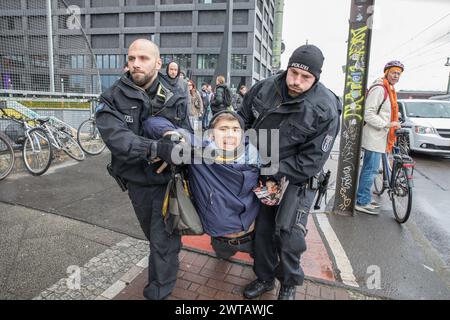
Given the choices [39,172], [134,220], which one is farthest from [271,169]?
[39,172]

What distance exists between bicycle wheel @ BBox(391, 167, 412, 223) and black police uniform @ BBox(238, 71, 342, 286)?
2.24 meters

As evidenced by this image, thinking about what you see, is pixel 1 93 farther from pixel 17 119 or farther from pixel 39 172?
pixel 39 172

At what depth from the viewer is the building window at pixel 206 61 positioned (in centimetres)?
4603

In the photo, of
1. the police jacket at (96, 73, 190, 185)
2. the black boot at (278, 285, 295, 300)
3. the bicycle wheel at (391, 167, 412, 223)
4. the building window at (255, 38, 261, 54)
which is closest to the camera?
the police jacket at (96, 73, 190, 185)

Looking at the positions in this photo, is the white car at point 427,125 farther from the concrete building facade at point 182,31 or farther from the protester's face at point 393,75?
the concrete building facade at point 182,31

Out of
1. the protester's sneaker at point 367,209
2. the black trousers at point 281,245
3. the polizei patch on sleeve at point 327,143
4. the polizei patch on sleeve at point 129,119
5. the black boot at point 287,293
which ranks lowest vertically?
the black boot at point 287,293

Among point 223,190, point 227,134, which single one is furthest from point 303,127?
point 223,190

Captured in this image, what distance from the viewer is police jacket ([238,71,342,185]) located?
2.15m

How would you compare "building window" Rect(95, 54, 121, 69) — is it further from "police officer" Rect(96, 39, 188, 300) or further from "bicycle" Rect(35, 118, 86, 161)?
"police officer" Rect(96, 39, 188, 300)

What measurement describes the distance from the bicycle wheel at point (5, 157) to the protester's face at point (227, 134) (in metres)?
4.17

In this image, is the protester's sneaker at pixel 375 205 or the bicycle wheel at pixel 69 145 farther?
the bicycle wheel at pixel 69 145

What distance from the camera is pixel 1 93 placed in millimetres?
5773

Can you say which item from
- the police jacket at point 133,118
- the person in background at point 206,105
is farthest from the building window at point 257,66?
the police jacket at point 133,118

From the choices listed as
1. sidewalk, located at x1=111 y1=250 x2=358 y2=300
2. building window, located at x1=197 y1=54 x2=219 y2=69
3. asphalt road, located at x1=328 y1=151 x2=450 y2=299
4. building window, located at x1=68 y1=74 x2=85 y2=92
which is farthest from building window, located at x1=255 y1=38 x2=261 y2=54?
sidewalk, located at x1=111 y1=250 x2=358 y2=300
